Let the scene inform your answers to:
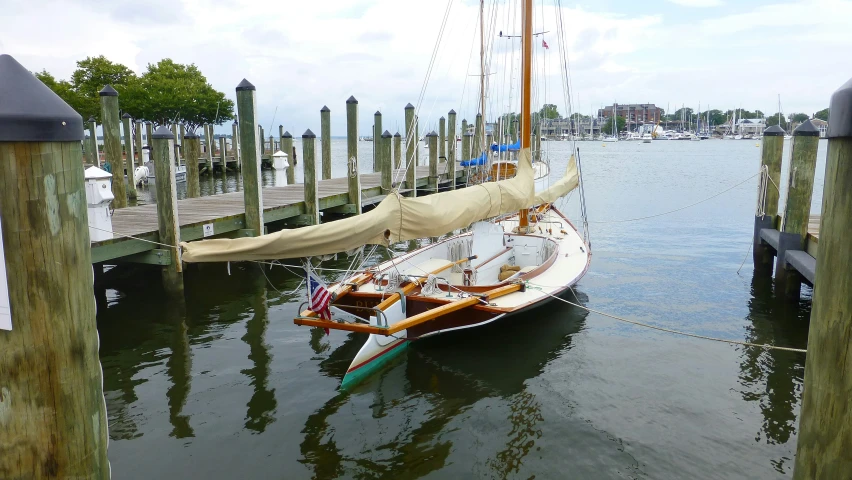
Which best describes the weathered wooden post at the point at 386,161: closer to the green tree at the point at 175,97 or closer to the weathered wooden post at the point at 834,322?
the weathered wooden post at the point at 834,322

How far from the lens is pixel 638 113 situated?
154000 millimetres

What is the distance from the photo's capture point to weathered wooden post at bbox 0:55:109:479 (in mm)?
2480

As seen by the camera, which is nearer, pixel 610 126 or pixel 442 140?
pixel 442 140

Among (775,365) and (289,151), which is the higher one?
(289,151)

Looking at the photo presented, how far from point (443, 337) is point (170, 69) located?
1836 inches

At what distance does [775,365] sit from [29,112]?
9.85 m

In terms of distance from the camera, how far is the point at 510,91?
17344 millimetres

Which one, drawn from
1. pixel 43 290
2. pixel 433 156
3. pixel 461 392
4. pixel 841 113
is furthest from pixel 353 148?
pixel 841 113

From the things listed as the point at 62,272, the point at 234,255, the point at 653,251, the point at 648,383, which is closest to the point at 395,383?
the point at 234,255

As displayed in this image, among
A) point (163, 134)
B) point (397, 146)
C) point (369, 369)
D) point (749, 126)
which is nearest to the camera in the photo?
point (369, 369)

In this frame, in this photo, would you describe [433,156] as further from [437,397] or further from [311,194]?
[437,397]

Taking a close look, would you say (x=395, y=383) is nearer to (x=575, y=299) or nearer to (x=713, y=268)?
(x=575, y=299)

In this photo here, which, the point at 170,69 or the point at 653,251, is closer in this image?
the point at 653,251

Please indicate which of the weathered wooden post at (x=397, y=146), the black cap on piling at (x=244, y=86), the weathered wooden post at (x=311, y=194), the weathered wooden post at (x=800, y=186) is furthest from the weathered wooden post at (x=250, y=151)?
the weathered wooden post at (x=800, y=186)
